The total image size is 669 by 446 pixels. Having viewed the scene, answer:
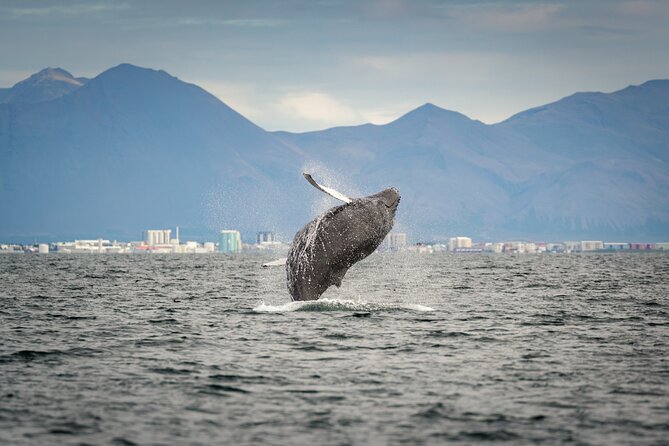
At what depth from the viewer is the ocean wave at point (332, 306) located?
24.6m

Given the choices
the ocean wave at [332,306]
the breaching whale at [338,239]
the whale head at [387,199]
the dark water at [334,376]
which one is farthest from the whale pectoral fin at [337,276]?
the ocean wave at [332,306]

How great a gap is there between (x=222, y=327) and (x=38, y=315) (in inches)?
307

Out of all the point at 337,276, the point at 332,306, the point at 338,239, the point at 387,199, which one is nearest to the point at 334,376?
the point at 338,239

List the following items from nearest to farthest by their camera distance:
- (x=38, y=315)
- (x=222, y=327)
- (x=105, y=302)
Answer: (x=222, y=327) → (x=38, y=315) → (x=105, y=302)

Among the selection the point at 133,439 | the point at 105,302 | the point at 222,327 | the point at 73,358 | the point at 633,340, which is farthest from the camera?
the point at 105,302

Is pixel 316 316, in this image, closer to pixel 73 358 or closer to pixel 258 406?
pixel 73 358

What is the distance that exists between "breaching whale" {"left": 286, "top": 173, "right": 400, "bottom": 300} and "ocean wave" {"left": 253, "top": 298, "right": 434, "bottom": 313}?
2.24m

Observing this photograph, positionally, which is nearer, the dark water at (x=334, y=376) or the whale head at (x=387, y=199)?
the dark water at (x=334, y=376)

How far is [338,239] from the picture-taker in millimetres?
21109

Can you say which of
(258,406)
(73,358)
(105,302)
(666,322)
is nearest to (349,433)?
(258,406)

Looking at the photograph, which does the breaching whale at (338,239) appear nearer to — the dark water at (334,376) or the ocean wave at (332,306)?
the dark water at (334,376)

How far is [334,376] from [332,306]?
966 cm

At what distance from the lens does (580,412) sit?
1395 centimetres

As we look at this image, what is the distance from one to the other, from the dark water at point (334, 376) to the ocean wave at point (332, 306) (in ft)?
0.37
